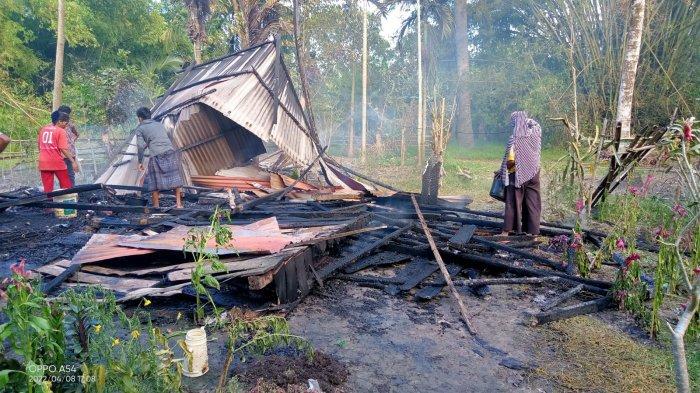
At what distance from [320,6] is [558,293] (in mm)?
18350

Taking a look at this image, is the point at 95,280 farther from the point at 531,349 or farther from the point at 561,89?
the point at 561,89

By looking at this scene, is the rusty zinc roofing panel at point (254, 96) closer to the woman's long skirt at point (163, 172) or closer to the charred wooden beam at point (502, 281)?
the woman's long skirt at point (163, 172)

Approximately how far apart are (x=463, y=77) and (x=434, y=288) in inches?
763

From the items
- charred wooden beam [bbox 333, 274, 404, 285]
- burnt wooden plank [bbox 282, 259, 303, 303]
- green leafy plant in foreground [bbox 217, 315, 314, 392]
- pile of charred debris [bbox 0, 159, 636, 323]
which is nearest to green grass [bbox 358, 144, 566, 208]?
pile of charred debris [bbox 0, 159, 636, 323]

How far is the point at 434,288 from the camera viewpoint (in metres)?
4.57

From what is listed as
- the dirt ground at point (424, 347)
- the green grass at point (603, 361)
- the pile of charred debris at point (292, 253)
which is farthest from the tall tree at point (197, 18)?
the green grass at point (603, 361)

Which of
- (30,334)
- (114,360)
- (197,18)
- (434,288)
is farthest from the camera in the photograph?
(197,18)

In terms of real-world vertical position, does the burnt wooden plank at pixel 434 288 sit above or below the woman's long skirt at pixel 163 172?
below

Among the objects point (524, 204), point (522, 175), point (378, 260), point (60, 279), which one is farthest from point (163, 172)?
point (524, 204)

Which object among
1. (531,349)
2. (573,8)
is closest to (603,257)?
(531,349)

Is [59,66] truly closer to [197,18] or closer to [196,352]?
[197,18]

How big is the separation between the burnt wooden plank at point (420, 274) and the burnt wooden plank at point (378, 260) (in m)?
0.23

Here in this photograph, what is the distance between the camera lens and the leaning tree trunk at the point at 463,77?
2227cm

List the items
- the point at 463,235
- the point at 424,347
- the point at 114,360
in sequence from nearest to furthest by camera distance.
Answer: the point at 114,360 < the point at 424,347 < the point at 463,235
